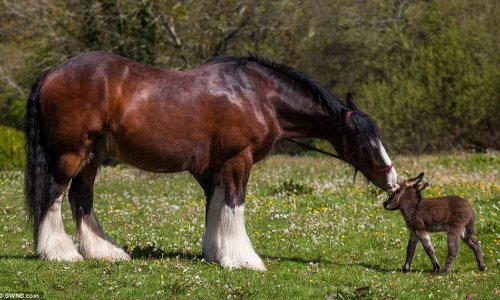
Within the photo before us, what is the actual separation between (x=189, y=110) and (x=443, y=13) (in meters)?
25.5

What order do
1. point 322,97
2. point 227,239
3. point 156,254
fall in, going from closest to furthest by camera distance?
point 227,239 < point 322,97 < point 156,254

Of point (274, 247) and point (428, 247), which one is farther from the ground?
point (428, 247)

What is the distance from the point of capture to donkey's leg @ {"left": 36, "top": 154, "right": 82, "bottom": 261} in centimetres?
1083

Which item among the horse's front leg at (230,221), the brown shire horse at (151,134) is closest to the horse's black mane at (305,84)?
the brown shire horse at (151,134)

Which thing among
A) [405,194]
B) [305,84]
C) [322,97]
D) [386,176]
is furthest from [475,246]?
[305,84]

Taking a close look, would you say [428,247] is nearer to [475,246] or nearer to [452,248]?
[452,248]

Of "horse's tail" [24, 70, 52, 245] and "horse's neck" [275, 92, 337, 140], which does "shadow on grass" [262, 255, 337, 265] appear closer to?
"horse's neck" [275, 92, 337, 140]

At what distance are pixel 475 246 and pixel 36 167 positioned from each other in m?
5.38

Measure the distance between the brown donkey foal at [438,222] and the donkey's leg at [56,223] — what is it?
402 cm

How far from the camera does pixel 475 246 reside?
11.2 meters

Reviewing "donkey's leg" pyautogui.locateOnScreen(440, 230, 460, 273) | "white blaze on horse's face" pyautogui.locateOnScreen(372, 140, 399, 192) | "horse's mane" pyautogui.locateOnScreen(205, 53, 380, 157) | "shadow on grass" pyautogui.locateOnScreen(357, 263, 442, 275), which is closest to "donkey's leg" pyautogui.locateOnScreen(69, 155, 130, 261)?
"horse's mane" pyautogui.locateOnScreen(205, 53, 380, 157)

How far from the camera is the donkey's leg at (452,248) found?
10891 millimetres

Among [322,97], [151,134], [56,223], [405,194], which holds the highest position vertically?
[322,97]

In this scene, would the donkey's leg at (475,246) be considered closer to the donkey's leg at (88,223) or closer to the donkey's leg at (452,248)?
the donkey's leg at (452,248)
